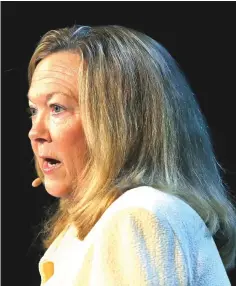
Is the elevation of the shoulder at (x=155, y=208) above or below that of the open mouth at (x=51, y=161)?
above

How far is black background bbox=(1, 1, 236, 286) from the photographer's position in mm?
2863

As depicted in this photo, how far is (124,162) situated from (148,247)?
33cm

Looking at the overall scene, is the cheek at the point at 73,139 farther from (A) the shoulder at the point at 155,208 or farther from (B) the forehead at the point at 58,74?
(A) the shoulder at the point at 155,208

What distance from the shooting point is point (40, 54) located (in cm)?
203

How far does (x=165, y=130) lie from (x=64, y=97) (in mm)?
295

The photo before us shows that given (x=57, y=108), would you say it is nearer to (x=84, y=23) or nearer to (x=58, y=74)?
(x=58, y=74)

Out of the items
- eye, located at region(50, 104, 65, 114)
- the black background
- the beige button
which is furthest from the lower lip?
the black background

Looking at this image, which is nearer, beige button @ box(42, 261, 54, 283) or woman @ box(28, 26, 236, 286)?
woman @ box(28, 26, 236, 286)

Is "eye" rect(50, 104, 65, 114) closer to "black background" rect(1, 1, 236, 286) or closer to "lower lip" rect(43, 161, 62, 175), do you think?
"lower lip" rect(43, 161, 62, 175)

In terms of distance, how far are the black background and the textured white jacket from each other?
4.12 ft

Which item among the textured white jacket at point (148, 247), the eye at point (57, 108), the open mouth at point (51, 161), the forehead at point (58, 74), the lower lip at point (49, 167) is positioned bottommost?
the lower lip at point (49, 167)

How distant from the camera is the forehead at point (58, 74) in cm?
184

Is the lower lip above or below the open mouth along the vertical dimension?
below

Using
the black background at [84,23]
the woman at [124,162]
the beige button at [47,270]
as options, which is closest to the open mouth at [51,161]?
the woman at [124,162]
